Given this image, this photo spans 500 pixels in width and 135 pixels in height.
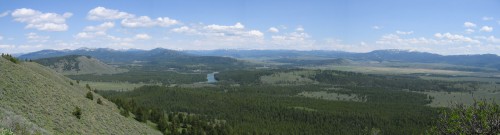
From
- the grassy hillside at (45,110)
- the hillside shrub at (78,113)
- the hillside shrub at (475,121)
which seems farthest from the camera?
the hillside shrub at (78,113)

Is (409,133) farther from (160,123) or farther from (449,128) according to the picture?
(449,128)

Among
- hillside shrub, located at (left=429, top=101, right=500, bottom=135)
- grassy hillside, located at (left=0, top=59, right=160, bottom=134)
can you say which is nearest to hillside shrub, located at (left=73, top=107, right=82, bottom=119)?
grassy hillside, located at (left=0, top=59, right=160, bottom=134)

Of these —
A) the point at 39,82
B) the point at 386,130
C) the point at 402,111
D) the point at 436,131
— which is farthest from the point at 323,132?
the point at 436,131

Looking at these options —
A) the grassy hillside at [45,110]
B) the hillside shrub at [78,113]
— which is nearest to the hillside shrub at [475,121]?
the grassy hillside at [45,110]

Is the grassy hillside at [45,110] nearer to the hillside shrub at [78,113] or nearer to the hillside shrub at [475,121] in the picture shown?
the hillside shrub at [78,113]

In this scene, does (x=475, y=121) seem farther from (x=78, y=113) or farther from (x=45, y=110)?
(x=78, y=113)

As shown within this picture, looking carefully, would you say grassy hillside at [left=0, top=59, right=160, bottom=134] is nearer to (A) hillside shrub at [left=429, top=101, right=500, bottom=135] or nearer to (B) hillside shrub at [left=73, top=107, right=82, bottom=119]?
(B) hillside shrub at [left=73, top=107, right=82, bottom=119]

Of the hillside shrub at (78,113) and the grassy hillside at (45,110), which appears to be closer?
the grassy hillside at (45,110)

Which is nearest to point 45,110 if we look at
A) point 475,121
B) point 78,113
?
point 78,113
